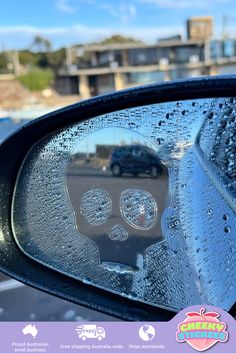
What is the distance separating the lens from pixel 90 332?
1.76m

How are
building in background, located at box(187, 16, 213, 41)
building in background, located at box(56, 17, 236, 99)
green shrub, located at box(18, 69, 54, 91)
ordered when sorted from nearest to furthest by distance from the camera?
green shrub, located at box(18, 69, 54, 91) < building in background, located at box(56, 17, 236, 99) < building in background, located at box(187, 16, 213, 41)

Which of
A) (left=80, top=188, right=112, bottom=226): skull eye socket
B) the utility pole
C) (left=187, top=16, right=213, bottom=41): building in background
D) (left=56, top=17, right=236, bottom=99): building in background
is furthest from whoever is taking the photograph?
the utility pole

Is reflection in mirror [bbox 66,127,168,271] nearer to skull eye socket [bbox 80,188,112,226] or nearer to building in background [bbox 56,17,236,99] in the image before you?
skull eye socket [bbox 80,188,112,226]

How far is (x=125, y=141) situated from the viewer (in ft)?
5.80

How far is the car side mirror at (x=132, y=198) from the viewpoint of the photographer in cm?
162

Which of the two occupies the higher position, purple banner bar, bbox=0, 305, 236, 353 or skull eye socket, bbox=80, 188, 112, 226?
skull eye socket, bbox=80, 188, 112, 226

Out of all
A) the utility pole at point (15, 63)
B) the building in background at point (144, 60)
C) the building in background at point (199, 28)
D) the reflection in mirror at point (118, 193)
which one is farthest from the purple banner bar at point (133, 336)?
the building in background at point (199, 28)

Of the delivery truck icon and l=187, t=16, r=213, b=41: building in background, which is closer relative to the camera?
the delivery truck icon

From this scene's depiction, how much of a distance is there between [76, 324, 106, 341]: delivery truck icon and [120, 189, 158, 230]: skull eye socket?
36 cm

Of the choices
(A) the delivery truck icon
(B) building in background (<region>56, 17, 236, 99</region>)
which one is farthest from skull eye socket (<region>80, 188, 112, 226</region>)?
(B) building in background (<region>56, 17, 236, 99</region>)

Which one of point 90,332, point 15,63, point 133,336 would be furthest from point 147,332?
point 15,63

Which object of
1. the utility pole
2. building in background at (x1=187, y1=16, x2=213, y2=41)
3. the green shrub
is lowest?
the green shrub

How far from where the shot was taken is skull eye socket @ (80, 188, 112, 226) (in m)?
1.82

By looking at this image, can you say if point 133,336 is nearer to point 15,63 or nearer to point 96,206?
point 96,206
